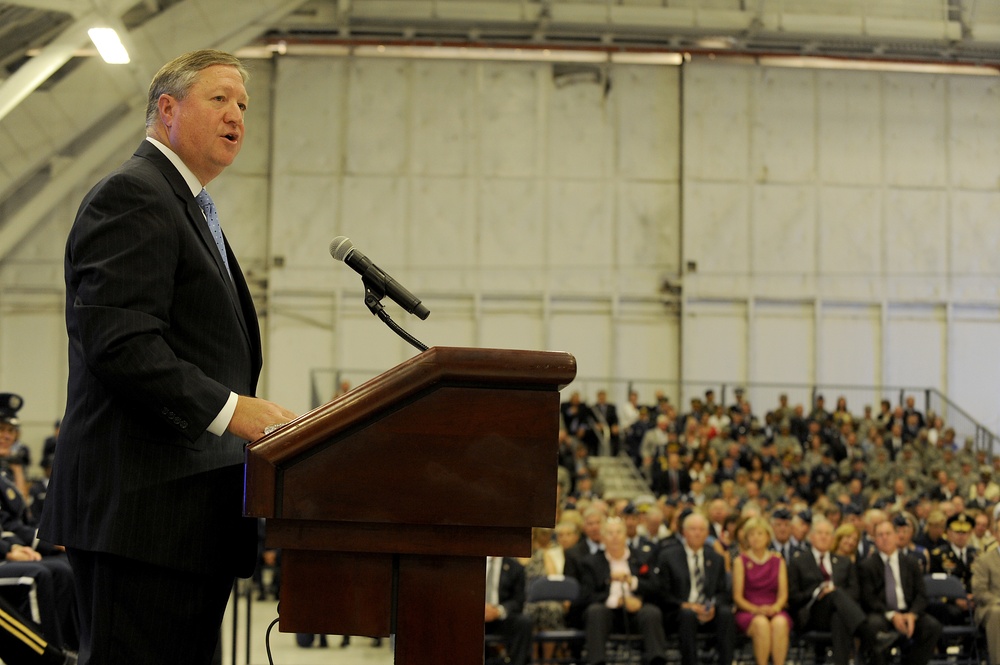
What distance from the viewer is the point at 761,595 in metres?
8.51

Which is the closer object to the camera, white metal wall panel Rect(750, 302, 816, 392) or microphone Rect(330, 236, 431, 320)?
microphone Rect(330, 236, 431, 320)

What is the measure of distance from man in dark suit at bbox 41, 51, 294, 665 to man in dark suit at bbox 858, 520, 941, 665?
7586 millimetres

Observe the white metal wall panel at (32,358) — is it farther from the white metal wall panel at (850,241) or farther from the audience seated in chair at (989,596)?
the audience seated in chair at (989,596)

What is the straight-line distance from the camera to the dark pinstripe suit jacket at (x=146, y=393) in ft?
6.14

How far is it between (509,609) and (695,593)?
148cm

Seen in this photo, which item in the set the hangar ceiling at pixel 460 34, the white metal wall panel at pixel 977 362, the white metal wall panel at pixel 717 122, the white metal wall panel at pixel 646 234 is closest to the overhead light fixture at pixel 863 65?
the hangar ceiling at pixel 460 34

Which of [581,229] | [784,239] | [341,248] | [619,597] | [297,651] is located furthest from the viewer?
[784,239]

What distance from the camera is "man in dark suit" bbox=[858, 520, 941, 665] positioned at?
8648 mm

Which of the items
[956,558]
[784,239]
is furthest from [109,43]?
[784,239]

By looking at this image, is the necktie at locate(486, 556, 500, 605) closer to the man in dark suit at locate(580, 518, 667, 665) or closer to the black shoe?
the man in dark suit at locate(580, 518, 667, 665)

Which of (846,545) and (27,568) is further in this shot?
(846,545)

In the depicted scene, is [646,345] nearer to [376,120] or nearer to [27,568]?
[376,120]

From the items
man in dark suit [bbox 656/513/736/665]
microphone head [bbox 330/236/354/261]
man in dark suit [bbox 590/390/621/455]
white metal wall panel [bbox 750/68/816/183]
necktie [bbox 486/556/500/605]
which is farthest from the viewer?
white metal wall panel [bbox 750/68/816/183]

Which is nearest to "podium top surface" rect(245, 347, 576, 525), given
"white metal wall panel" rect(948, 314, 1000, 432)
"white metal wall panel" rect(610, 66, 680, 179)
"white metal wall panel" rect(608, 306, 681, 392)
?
"white metal wall panel" rect(608, 306, 681, 392)
